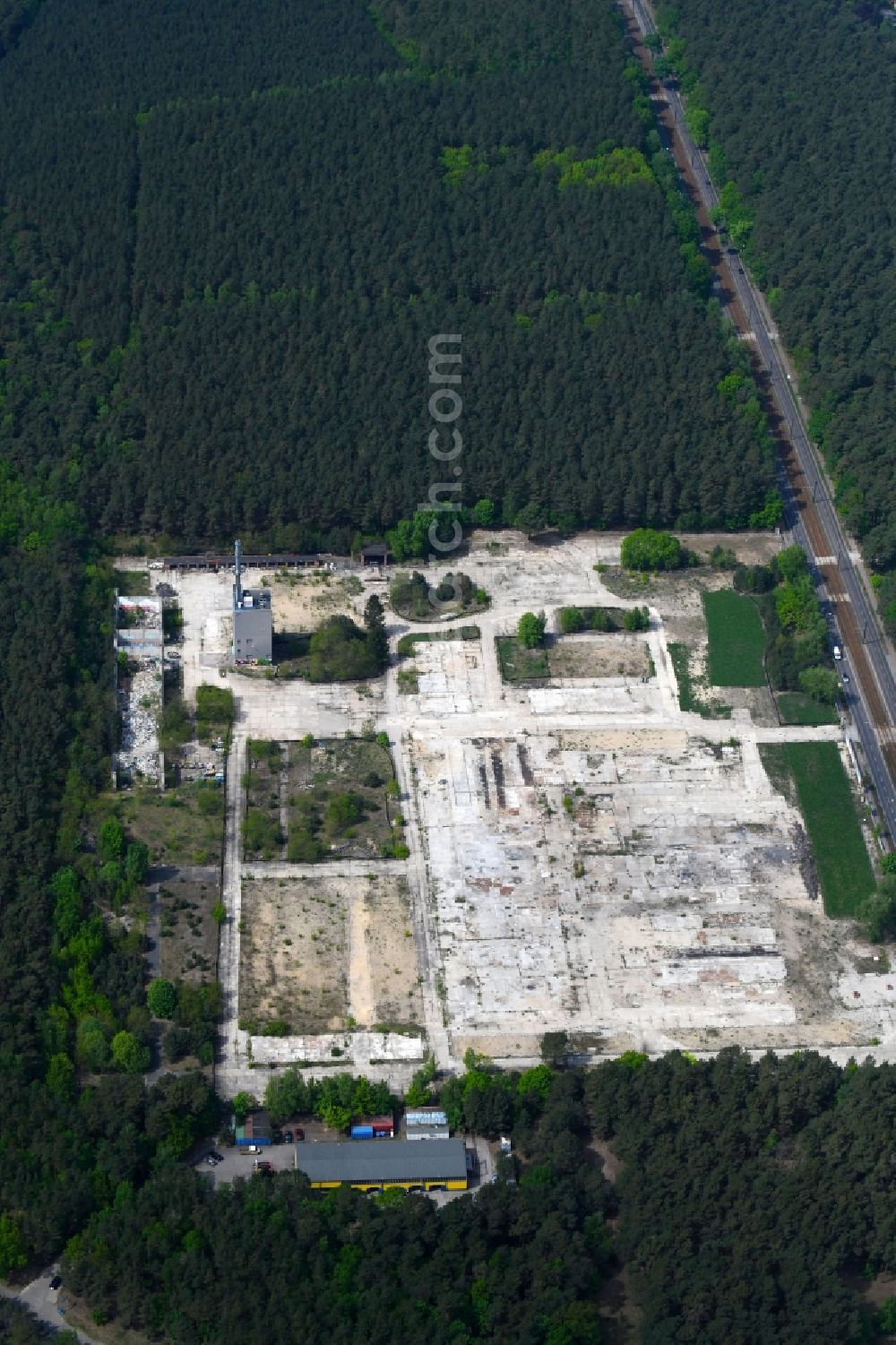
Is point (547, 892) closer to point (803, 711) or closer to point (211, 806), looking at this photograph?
point (211, 806)

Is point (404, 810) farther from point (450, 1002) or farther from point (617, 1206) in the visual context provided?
point (617, 1206)

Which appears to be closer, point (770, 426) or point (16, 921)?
point (16, 921)

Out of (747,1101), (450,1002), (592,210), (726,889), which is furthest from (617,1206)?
(592,210)

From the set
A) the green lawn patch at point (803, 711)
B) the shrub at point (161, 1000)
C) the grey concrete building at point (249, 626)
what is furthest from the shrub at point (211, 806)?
the green lawn patch at point (803, 711)

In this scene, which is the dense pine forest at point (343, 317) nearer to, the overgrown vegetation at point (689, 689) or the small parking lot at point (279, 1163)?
the overgrown vegetation at point (689, 689)

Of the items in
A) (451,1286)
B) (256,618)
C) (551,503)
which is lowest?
(451,1286)

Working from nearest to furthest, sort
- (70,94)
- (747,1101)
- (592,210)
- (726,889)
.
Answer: (747,1101) < (726,889) < (592,210) < (70,94)

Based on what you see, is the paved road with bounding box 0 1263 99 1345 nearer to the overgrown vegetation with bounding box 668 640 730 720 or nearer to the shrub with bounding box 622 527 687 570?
the overgrown vegetation with bounding box 668 640 730 720

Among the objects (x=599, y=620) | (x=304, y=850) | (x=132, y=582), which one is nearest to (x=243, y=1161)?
(x=304, y=850)
